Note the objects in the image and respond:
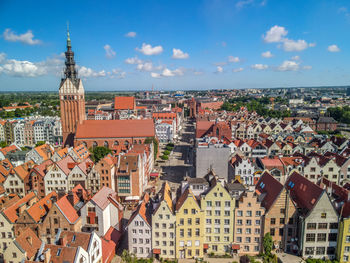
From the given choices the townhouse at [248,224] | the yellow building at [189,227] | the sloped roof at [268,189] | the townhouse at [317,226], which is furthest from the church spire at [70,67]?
the townhouse at [317,226]

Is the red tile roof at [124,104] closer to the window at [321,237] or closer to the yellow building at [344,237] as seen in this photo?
the window at [321,237]

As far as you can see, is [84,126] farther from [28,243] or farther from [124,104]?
[124,104]

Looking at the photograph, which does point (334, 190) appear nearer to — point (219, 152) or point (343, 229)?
point (343, 229)

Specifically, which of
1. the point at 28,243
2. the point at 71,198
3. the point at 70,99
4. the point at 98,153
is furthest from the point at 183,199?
the point at 70,99

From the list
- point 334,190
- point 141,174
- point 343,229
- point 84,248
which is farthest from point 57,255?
point 334,190

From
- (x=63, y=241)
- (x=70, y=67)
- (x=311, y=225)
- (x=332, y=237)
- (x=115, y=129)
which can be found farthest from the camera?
(x=115, y=129)

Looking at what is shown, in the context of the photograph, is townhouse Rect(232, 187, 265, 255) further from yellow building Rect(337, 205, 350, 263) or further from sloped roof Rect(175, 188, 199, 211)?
yellow building Rect(337, 205, 350, 263)
